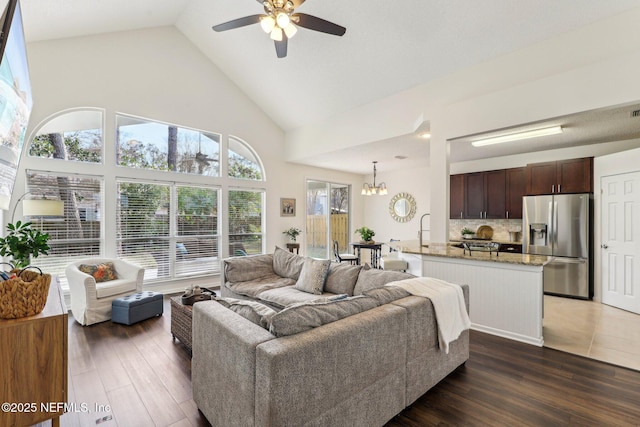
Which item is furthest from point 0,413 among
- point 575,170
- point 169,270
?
point 575,170

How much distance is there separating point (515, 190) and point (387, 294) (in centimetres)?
496

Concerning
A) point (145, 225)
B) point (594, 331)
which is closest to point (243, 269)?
point (145, 225)

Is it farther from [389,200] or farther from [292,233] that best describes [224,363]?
[389,200]

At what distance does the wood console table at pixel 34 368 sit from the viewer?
157cm

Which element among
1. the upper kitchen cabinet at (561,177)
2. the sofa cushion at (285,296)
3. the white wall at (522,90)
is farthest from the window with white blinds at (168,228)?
the upper kitchen cabinet at (561,177)

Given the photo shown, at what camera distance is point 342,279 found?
Answer: 132 inches

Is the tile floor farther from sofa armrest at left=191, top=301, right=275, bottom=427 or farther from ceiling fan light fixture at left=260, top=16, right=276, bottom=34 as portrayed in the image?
ceiling fan light fixture at left=260, top=16, right=276, bottom=34

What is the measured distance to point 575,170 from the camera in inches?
186

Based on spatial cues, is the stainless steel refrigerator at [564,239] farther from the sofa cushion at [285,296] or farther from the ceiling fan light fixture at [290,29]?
the ceiling fan light fixture at [290,29]

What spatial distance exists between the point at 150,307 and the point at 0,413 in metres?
2.24

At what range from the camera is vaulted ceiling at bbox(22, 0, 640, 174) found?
316 cm

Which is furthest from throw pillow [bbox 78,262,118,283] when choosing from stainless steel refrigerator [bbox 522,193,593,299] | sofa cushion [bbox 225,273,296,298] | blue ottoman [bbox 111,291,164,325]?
stainless steel refrigerator [bbox 522,193,593,299]

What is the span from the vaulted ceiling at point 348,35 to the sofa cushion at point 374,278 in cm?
289

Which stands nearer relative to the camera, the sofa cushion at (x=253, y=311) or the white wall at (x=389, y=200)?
the sofa cushion at (x=253, y=311)
